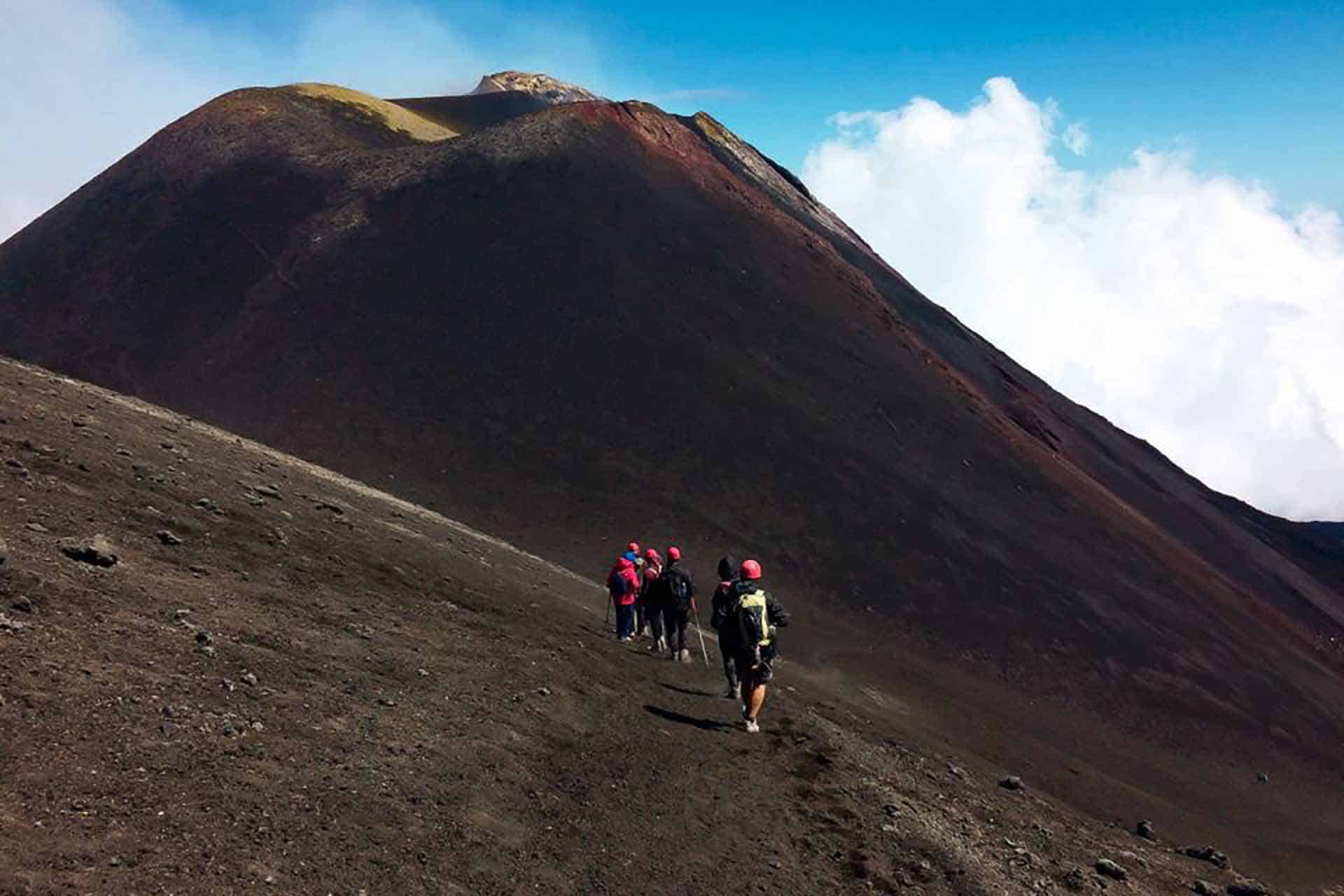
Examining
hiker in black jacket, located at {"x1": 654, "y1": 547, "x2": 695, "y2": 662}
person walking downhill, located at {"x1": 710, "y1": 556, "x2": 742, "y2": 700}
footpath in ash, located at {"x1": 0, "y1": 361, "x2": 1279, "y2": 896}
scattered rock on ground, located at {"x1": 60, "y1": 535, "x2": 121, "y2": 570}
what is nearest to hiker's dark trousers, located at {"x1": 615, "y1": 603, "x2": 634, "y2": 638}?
hiker in black jacket, located at {"x1": 654, "y1": 547, "x2": 695, "y2": 662}

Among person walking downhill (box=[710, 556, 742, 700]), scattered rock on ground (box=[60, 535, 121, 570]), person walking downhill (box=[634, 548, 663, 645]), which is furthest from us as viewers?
person walking downhill (box=[634, 548, 663, 645])

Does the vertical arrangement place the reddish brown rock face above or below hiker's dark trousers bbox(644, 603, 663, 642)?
above

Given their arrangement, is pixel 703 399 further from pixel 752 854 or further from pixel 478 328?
pixel 752 854

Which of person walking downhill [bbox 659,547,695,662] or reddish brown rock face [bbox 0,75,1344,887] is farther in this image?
reddish brown rock face [bbox 0,75,1344,887]

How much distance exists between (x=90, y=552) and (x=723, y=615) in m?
7.48

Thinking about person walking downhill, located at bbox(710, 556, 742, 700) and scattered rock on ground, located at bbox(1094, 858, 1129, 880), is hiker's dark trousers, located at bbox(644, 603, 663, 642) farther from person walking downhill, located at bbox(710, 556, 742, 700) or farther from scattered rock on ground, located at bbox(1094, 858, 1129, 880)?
scattered rock on ground, located at bbox(1094, 858, 1129, 880)

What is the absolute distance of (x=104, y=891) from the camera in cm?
489

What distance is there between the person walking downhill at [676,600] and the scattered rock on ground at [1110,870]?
6.70 meters

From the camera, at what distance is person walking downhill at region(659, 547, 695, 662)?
15273 mm

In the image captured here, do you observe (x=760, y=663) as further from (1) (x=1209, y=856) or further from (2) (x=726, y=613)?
(1) (x=1209, y=856)

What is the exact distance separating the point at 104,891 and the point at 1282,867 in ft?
72.6

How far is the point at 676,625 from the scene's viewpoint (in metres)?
15.6

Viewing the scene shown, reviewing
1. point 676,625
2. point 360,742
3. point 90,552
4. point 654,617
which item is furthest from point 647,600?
point 90,552

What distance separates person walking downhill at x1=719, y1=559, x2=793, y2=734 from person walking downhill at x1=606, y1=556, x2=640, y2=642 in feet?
13.3
